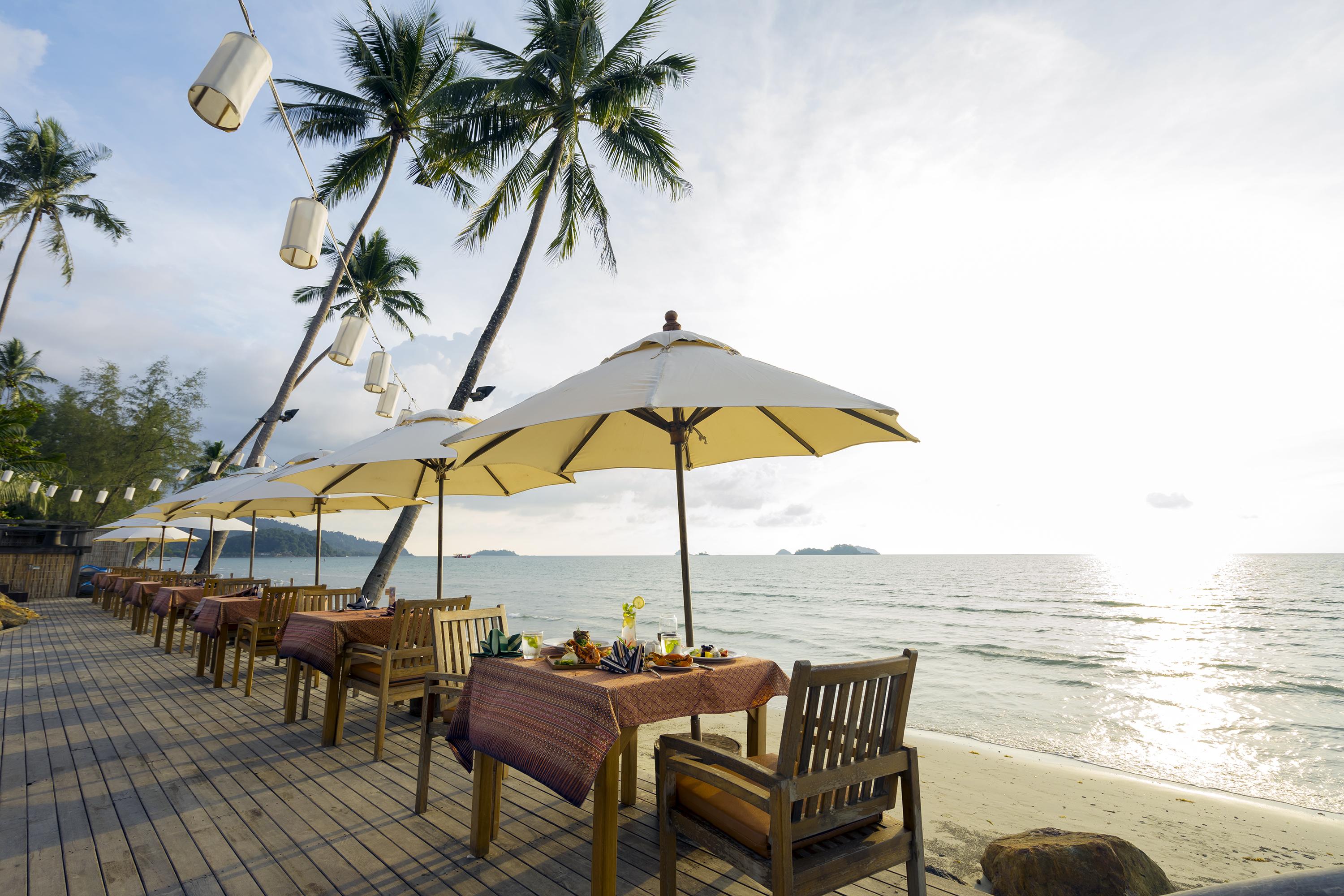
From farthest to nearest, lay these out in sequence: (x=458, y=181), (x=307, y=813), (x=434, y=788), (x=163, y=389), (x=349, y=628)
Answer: (x=163, y=389)
(x=458, y=181)
(x=349, y=628)
(x=434, y=788)
(x=307, y=813)

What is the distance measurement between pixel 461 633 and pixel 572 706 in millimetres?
1508

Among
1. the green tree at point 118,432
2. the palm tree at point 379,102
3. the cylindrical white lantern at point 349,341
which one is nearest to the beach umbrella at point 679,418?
the cylindrical white lantern at point 349,341

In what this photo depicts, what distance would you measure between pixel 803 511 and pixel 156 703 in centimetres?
4496

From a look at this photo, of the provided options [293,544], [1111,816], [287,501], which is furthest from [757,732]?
[293,544]

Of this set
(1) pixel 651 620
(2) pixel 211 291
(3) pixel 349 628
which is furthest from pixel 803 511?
(3) pixel 349 628

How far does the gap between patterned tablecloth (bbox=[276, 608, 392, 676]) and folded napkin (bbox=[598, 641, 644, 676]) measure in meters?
2.04

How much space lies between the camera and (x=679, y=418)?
11.4ft

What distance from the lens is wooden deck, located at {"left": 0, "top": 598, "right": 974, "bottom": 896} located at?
247cm

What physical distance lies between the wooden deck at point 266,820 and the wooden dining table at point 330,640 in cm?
26

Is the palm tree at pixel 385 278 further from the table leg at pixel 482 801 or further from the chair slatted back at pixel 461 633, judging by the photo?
the table leg at pixel 482 801

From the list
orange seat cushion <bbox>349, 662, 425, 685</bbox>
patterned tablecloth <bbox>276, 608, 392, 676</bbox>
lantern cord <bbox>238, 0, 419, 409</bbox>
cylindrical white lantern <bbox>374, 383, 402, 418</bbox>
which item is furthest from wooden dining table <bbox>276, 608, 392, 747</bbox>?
cylindrical white lantern <bbox>374, 383, 402, 418</bbox>

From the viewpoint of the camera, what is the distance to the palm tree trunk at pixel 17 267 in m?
19.2

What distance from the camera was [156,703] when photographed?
18.0ft

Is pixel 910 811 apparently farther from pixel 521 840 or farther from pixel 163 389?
pixel 163 389
